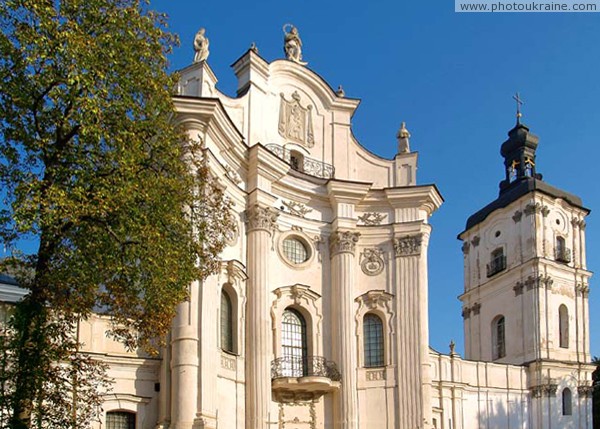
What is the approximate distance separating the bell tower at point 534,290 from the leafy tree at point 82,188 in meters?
26.3

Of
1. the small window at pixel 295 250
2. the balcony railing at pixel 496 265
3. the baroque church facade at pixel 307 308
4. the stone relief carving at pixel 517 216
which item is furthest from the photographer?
the balcony railing at pixel 496 265

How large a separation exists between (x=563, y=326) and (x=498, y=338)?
10.00 feet

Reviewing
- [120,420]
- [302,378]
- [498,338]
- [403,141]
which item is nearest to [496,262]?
[498,338]

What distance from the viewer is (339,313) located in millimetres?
32062

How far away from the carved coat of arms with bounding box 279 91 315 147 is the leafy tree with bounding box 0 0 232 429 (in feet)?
50.7

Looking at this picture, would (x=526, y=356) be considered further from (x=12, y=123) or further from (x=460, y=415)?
(x=12, y=123)

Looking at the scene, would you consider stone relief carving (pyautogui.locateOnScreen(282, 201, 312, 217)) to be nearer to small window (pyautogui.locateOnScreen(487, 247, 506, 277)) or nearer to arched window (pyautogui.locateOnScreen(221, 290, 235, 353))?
arched window (pyautogui.locateOnScreen(221, 290, 235, 353))

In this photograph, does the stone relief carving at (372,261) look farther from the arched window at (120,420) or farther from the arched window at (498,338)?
the arched window at (498,338)

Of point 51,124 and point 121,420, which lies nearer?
point 51,124

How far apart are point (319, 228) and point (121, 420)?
10.2 meters

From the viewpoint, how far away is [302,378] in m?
30.2

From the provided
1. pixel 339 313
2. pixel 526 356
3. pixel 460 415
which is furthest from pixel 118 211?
pixel 526 356

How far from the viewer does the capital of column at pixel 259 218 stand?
30.4 m

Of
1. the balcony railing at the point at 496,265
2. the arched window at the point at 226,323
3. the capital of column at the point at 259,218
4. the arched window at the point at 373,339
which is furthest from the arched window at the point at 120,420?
the balcony railing at the point at 496,265
